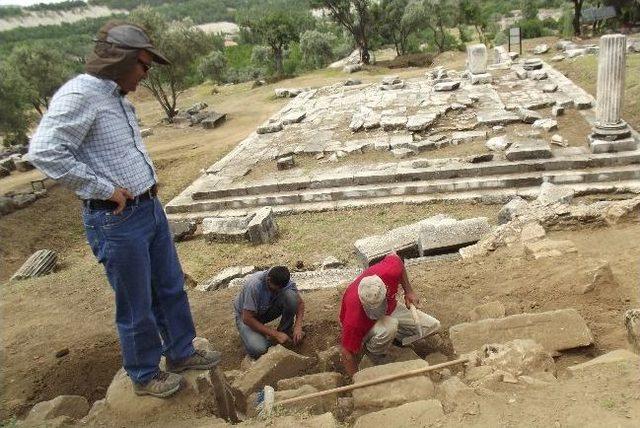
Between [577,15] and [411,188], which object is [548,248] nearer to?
[411,188]

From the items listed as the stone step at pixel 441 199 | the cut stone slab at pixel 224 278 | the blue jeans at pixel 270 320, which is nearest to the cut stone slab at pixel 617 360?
the blue jeans at pixel 270 320

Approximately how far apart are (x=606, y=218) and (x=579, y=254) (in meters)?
1.15

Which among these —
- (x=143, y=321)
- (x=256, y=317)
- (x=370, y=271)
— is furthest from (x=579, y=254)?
(x=143, y=321)

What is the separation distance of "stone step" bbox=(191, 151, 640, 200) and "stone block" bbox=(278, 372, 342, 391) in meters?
6.07

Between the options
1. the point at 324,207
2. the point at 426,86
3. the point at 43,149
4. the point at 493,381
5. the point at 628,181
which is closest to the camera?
the point at 43,149

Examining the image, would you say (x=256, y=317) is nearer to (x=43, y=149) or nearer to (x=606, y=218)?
(x=43, y=149)

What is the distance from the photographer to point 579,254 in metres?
4.86

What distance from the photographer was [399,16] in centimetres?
2608

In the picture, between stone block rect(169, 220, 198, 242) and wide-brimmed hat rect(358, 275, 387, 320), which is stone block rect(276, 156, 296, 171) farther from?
wide-brimmed hat rect(358, 275, 387, 320)

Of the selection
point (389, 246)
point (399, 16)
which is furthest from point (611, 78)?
point (399, 16)

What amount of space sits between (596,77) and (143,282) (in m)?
15.1

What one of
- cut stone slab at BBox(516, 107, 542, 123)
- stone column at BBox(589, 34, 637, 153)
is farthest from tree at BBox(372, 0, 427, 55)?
stone column at BBox(589, 34, 637, 153)

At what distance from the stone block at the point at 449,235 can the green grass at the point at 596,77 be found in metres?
5.72

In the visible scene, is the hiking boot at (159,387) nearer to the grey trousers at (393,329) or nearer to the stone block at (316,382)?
the stone block at (316,382)
